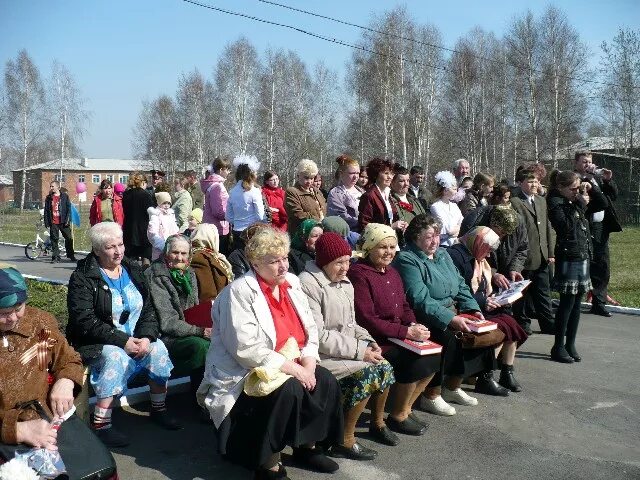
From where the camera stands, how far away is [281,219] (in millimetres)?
9125

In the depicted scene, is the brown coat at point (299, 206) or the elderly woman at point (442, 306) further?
the brown coat at point (299, 206)

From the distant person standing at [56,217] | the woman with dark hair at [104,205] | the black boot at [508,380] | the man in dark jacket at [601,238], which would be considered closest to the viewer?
the black boot at [508,380]

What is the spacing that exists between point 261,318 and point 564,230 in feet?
13.5

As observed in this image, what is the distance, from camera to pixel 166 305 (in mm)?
4863

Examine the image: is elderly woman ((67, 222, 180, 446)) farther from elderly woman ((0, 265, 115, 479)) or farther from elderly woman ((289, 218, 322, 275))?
elderly woman ((289, 218, 322, 275))

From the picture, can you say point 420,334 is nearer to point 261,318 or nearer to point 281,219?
point 261,318

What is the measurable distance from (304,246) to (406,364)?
167cm

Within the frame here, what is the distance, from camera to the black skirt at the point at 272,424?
12.2 feet

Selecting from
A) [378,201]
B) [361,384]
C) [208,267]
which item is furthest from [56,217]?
[361,384]

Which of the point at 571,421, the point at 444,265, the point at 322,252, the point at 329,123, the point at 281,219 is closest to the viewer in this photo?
the point at 322,252

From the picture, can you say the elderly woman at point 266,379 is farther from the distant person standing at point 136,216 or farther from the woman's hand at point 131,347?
the distant person standing at point 136,216

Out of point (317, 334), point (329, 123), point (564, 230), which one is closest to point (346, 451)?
point (317, 334)

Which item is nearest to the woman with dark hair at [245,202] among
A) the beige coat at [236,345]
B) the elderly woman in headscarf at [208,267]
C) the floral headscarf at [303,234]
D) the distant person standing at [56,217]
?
the floral headscarf at [303,234]

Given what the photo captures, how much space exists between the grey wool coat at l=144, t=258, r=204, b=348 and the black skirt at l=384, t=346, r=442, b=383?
56.5 inches
